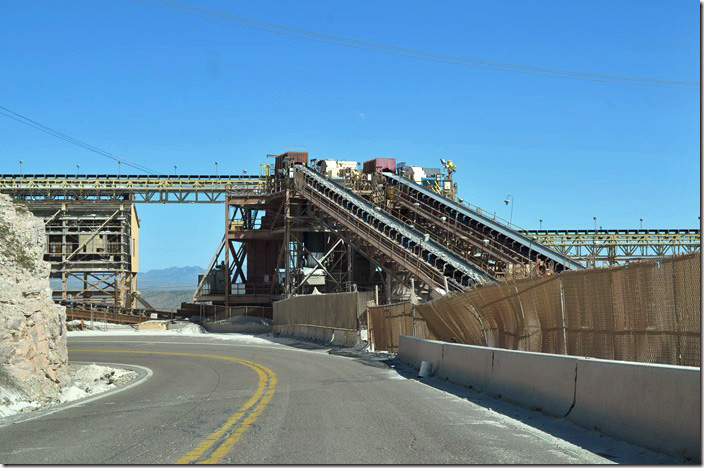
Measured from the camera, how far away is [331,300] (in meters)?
39.8

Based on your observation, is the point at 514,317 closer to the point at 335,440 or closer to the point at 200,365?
the point at 335,440

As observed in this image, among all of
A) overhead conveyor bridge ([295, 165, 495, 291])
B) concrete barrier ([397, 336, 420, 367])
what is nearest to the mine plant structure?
overhead conveyor bridge ([295, 165, 495, 291])

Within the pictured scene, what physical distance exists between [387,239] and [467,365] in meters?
33.0

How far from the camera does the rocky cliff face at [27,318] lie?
63.6 feet

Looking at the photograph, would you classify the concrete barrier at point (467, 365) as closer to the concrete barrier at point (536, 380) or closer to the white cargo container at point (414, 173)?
the concrete barrier at point (536, 380)

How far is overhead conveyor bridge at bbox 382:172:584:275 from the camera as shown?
5175cm

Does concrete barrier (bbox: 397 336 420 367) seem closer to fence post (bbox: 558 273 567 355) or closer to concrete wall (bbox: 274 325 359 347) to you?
concrete wall (bbox: 274 325 359 347)

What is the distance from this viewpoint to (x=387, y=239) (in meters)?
50.6

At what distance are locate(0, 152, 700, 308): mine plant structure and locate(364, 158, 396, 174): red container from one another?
118 mm

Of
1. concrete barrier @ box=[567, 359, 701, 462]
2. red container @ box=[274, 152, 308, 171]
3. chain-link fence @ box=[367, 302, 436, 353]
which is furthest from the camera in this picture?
red container @ box=[274, 152, 308, 171]

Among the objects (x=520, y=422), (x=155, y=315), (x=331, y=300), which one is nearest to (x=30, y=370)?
(x=520, y=422)

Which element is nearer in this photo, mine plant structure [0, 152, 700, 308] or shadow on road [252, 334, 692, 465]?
shadow on road [252, 334, 692, 465]

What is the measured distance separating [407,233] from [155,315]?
29.7 metres

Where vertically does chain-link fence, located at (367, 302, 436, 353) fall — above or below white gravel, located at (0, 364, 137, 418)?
above
